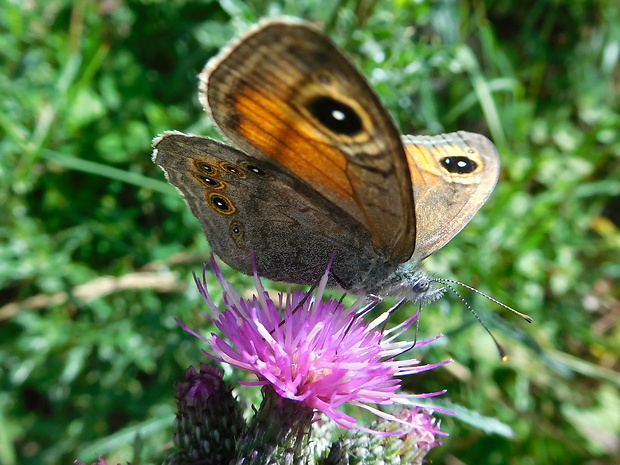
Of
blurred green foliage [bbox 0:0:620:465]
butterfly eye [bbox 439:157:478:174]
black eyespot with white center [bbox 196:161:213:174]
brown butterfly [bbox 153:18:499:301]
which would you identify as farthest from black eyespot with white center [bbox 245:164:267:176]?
blurred green foliage [bbox 0:0:620:465]

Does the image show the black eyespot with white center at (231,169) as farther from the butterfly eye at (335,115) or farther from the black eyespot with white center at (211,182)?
the butterfly eye at (335,115)

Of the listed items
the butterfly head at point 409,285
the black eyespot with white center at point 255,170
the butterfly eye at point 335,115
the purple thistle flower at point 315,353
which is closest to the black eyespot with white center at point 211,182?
the black eyespot with white center at point 255,170

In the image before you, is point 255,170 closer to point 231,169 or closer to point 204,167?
point 231,169

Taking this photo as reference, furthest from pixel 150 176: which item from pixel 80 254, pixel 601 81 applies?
pixel 601 81

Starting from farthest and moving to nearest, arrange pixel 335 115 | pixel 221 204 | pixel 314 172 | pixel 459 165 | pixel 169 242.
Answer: pixel 169 242
pixel 459 165
pixel 221 204
pixel 314 172
pixel 335 115

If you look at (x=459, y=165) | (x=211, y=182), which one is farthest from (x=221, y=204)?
(x=459, y=165)

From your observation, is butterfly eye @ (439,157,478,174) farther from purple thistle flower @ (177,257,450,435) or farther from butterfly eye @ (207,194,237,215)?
butterfly eye @ (207,194,237,215)

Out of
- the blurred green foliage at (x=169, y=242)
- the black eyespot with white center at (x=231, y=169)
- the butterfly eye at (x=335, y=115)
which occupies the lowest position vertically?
the blurred green foliage at (x=169, y=242)
